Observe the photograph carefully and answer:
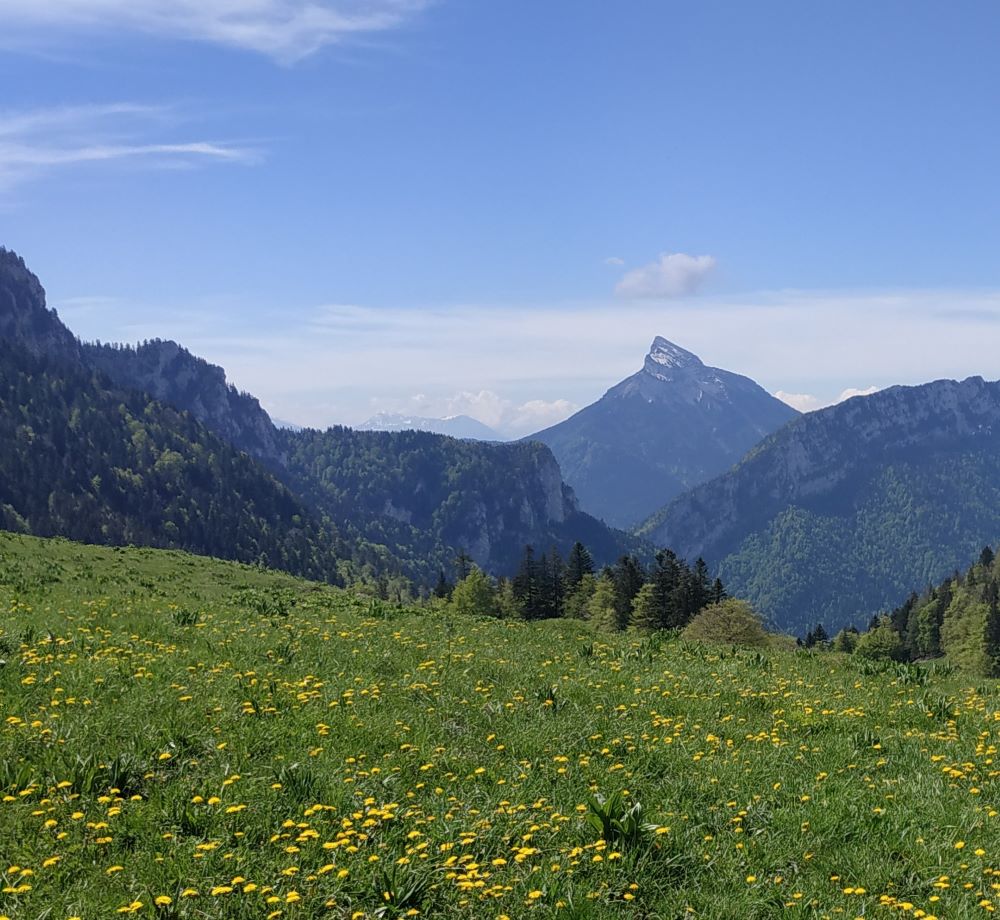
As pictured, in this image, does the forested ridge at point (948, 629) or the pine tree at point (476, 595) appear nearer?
the pine tree at point (476, 595)

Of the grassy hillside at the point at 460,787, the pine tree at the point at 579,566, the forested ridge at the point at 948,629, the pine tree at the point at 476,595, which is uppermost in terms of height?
the grassy hillside at the point at 460,787

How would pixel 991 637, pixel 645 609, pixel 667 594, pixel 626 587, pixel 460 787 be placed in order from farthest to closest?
pixel 991 637
pixel 626 587
pixel 667 594
pixel 645 609
pixel 460 787

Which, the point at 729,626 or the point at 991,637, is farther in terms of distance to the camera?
the point at 991,637

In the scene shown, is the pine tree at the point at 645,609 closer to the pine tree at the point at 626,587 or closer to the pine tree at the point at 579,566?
the pine tree at the point at 626,587

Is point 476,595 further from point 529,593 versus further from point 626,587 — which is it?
point 626,587

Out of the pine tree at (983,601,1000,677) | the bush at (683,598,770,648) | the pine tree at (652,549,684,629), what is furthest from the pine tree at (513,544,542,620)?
the pine tree at (983,601,1000,677)


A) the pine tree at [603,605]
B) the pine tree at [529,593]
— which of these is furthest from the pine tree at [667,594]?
the pine tree at [529,593]

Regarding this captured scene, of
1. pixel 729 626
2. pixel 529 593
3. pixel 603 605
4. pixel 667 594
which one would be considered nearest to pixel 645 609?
pixel 667 594

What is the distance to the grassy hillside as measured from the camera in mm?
7195

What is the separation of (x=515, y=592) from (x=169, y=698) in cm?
10104

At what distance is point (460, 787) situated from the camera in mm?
9742

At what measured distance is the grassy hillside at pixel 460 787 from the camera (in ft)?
23.6

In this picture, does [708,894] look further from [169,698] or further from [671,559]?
[671,559]

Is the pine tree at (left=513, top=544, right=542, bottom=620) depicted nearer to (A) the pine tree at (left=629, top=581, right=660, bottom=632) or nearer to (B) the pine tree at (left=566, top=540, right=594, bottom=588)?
(B) the pine tree at (left=566, top=540, right=594, bottom=588)
